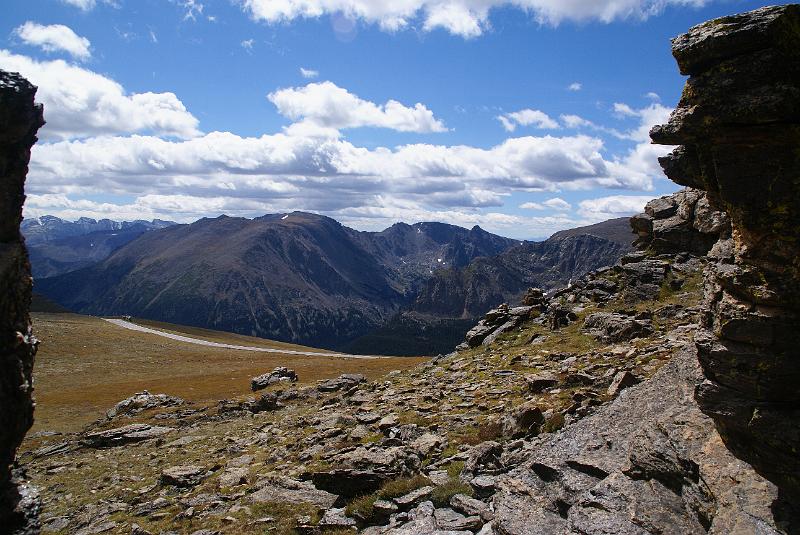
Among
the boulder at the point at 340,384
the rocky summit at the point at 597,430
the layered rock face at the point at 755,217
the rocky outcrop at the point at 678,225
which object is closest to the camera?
the layered rock face at the point at 755,217

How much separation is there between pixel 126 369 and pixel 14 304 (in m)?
103

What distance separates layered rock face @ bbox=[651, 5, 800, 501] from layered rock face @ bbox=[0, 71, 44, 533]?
104 feet

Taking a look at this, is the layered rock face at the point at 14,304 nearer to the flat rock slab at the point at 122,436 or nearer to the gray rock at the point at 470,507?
the flat rock slab at the point at 122,436

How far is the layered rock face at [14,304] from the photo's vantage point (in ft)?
83.4

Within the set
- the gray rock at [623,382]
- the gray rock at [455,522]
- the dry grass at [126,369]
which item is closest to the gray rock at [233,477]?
the gray rock at [455,522]

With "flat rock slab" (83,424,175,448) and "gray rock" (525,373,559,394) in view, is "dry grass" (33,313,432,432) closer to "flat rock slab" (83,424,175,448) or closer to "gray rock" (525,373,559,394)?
"flat rock slab" (83,424,175,448)

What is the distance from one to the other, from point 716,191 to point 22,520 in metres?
35.0

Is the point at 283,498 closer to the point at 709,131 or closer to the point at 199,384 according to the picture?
the point at 709,131

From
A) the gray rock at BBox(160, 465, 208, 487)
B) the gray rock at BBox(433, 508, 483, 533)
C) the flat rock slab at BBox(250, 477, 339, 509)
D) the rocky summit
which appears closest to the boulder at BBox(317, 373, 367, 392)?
the rocky summit

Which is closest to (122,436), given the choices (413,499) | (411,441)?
(411,441)

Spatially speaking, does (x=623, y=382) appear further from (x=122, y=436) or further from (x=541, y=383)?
(x=122, y=436)

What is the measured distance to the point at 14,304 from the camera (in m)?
26.1

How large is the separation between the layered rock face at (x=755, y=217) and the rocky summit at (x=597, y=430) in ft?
0.12

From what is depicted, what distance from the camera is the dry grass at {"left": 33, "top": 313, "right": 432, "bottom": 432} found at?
74.3 meters
